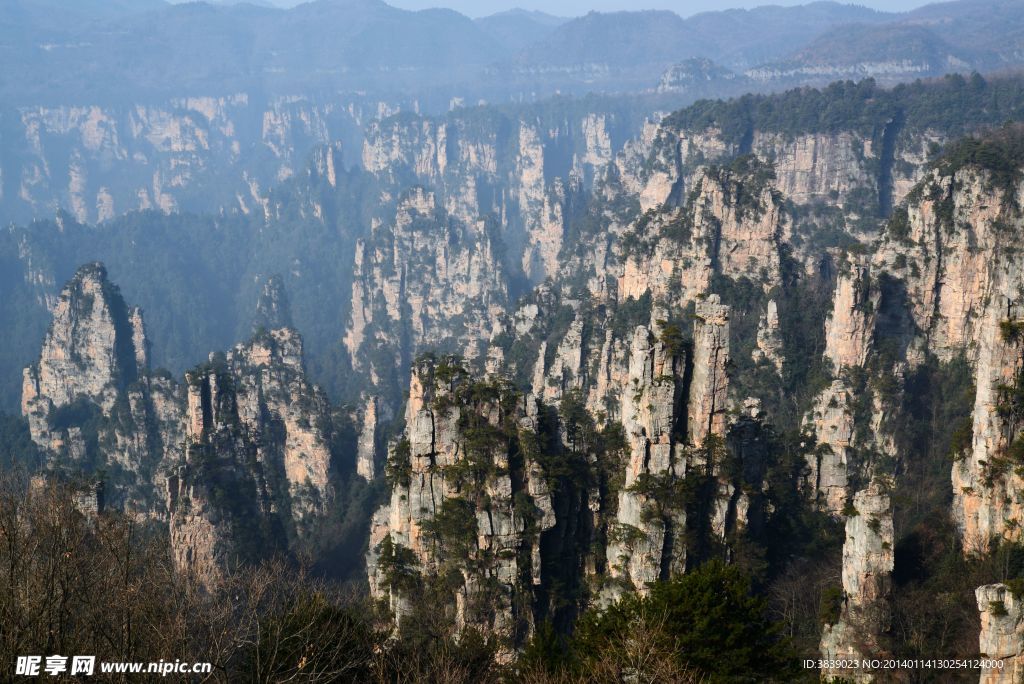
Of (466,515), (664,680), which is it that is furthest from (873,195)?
(664,680)

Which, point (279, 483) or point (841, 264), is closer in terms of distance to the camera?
point (841, 264)

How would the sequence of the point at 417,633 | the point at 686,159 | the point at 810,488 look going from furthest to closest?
1. the point at 686,159
2. the point at 810,488
3. the point at 417,633

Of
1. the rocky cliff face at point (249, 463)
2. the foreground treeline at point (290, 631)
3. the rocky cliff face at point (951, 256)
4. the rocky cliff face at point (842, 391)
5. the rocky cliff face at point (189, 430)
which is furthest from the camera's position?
the rocky cliff face at point (951, 256)

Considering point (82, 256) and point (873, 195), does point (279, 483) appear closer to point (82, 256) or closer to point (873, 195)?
point (873, 195)

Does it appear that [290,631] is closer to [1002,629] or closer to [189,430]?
[1002,629]

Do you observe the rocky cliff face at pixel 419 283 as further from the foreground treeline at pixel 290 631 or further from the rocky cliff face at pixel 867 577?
the foreground treeline at pixel 290 631

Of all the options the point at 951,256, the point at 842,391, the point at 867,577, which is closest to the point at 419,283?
the point at 951,256

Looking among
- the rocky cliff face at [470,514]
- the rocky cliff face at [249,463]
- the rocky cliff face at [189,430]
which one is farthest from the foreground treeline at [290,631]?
the rocky cliff face at [249,463]

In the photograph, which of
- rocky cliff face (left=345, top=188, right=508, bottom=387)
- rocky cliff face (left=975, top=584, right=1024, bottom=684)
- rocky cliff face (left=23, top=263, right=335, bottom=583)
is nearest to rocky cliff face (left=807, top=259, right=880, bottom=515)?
rocky cliff face (left=975, top=584, right=1024, bottom=684)

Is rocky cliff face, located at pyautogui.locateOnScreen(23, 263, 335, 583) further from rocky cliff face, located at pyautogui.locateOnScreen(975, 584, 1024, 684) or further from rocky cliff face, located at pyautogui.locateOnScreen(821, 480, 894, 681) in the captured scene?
rocky cliff face, located at pyautogui.locateOnScreen(975, 584, 1024, 684)
